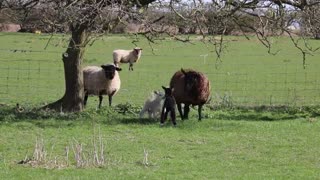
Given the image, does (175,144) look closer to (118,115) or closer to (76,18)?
(76,18)

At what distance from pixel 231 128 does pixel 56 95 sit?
344 inches

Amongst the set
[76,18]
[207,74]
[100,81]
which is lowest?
[207,74]

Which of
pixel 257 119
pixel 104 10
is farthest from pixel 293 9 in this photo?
pixel 104 10

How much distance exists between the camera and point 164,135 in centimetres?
1345

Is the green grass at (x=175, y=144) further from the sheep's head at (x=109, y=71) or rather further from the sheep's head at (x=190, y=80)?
→ the sheep's head at (x=109, y=71)

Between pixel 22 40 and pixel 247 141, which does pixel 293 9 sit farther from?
pixel 22 40

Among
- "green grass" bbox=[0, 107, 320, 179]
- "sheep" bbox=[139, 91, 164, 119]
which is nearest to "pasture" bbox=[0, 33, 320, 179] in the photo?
"green grass" bbox=[0, 107, 320, 179]

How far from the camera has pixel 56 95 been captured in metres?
21.6

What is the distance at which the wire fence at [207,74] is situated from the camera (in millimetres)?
21031

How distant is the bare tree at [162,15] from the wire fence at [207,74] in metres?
3.94

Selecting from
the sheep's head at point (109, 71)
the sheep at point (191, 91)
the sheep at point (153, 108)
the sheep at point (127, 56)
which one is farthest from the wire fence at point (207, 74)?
the sheep at point (153, 108)

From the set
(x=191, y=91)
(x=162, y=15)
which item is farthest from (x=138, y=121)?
(x=162, y=15)

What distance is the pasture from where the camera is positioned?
9.70m

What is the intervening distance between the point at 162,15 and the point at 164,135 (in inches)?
114
